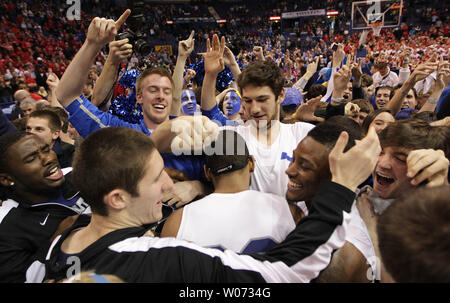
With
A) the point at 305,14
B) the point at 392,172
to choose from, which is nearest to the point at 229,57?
the point at 392,172

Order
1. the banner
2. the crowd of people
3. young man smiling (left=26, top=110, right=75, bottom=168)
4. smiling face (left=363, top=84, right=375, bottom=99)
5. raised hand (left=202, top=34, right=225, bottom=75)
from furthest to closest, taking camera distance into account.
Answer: the banner
smiling face (left=363, top=84, right=375, bottom=99)
young man smiling (left=26, top=110, right=75, bottom=168)
raised hand (left=202, top=34, right=225, bottom=75)
the crowd of people

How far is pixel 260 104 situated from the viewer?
7.32ft

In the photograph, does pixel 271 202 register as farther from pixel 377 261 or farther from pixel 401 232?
pixel 401 232

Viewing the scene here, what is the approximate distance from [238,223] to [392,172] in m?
0.88

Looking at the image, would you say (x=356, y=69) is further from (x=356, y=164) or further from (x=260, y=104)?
(x=356, y=164)

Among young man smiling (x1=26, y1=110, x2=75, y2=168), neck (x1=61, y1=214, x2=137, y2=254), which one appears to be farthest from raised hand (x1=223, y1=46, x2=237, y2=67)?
neck (x1=61, y1=214, x2=137, y2=254)

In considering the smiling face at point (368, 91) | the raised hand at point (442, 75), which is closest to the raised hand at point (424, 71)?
the raised hand at point (442, 75)

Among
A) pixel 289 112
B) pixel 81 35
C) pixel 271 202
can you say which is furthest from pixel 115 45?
pixel 81 35

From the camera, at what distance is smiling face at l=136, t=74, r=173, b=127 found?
2.41 m

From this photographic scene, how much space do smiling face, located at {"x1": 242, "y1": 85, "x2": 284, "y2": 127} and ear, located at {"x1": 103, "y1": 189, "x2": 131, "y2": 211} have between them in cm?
130

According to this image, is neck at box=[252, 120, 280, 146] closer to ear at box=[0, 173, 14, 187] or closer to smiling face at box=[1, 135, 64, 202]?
smiling face at box=[1, 135, 64, 202]


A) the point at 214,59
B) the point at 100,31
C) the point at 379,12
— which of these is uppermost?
the point at 379,12

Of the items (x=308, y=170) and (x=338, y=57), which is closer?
(x=308, y=170)

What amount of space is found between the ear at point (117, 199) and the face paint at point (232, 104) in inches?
99.0
